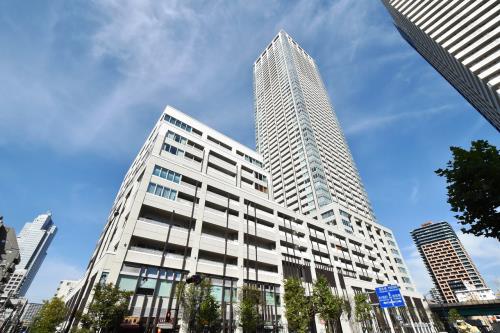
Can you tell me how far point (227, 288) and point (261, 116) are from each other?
3833 inches

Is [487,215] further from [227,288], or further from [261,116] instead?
[261,116]

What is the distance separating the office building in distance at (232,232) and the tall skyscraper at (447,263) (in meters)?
142

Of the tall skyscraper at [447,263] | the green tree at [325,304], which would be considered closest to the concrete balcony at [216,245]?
the green tree at [325,304]

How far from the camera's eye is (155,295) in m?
26.7

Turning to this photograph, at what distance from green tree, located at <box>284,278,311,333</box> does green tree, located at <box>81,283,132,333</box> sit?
20698mm

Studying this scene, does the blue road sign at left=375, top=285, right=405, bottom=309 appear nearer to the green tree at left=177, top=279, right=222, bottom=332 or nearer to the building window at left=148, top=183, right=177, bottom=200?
the green tree at left=177, top=279, right=222, bottom=332

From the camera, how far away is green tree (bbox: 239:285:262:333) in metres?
29.1

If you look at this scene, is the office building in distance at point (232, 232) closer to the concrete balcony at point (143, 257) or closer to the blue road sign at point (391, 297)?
the concrete balcony at point (143, 257)

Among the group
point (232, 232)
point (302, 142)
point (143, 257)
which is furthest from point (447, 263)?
point (143, 257)

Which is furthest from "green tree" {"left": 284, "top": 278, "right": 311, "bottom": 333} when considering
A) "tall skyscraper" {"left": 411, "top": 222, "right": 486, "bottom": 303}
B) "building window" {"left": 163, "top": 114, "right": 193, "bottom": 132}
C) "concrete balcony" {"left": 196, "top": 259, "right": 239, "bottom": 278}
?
"tall skyscraper" {"left": 411, "top": 222, "right": 486, "bottom": 303}

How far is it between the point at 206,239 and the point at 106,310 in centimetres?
1411

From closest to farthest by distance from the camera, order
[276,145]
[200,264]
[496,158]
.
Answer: [496,158] → [200,264] → [276,145]

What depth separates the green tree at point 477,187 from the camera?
15.4 metres

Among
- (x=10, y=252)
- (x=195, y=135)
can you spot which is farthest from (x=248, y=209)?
(x=10, y=252)
